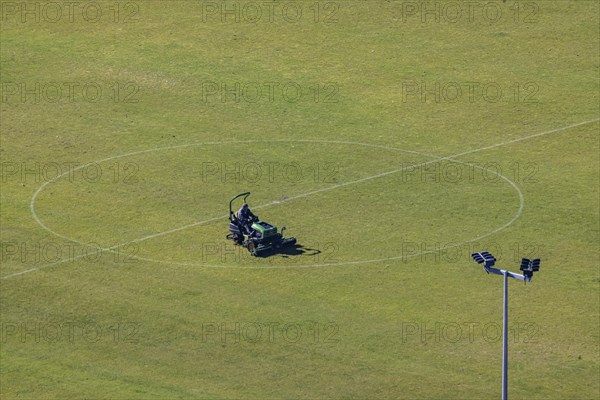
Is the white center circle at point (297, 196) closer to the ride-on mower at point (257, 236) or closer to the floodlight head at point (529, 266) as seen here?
the ride-on mower at point (257, 236)

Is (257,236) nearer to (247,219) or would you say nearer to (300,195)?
(247,219)

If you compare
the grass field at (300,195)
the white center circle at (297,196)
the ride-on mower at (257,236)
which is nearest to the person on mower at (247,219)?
the ride-on mower at (257,236)

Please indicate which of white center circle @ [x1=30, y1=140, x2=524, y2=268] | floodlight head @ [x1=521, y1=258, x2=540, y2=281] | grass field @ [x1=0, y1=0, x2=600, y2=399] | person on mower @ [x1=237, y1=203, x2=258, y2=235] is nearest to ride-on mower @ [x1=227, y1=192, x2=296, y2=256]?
person on mower @ [x1=237, y1=203, x2=258, y2=235]

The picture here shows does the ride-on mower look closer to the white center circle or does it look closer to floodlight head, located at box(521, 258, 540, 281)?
the white center circle

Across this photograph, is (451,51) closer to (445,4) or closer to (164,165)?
(445,4)

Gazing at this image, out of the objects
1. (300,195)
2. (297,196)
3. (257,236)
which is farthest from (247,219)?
(300,195)

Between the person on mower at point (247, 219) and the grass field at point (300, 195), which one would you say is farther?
the person on mower at point (247, 219)
